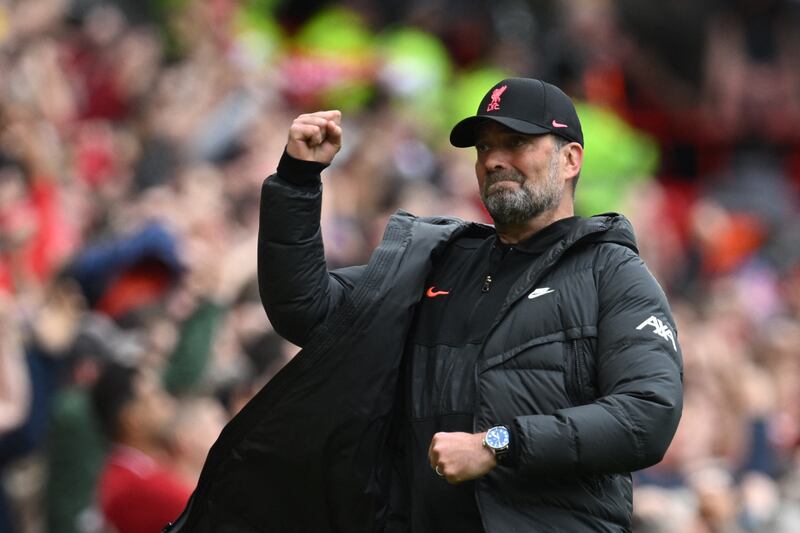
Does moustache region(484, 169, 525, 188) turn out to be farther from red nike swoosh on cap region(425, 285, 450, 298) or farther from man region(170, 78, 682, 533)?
red nike swoosh on cap region(425, 285, 450, 298)

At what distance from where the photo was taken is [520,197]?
4.62 m

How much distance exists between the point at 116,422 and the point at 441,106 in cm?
808

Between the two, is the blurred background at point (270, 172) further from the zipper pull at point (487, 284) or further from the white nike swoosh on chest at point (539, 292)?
the white nike swoosh on chest at point (539, 292)

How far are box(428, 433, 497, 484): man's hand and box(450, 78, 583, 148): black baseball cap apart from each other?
98cm

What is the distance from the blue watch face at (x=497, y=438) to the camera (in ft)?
13.5

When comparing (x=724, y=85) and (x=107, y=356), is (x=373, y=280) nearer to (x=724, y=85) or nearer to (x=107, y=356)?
(x=107, y=356)

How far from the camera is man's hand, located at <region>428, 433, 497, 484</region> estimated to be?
4082 mm

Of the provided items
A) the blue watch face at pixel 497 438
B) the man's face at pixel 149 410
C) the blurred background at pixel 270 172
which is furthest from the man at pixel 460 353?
the man's face at pixel 149 410

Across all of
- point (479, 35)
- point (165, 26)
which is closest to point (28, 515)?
point (165, 26)

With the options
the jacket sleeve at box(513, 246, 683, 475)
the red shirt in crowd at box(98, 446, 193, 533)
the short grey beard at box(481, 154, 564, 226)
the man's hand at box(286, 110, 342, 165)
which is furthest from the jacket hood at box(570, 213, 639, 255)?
the red shirt in crowd at box(98, 446, 193, 533)

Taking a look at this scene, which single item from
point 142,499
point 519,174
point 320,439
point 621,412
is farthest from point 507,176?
point 142,499

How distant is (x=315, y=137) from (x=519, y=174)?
62cm

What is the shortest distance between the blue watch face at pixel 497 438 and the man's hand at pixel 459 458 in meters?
0.02

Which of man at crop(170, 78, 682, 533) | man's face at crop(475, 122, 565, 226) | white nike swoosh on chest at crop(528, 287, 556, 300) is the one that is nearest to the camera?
man at crop(170, 78, 682, 533)
